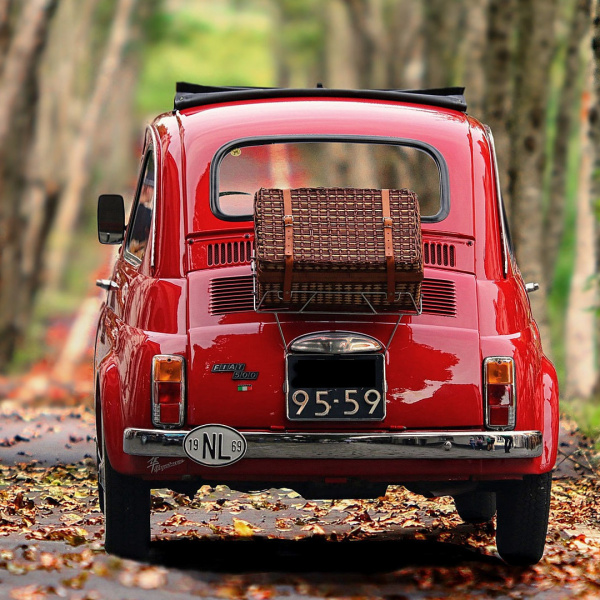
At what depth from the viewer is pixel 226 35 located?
211ft

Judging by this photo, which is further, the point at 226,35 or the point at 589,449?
the point at 226,35

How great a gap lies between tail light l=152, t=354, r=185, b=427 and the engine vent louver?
327 millimetres

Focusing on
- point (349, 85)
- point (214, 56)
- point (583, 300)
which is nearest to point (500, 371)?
point (583, 300)

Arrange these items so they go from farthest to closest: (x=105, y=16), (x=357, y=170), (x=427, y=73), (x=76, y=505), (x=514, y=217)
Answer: (x=105, y=16)
(x=357, y=170)
(x=427, y=73)
(x=514, y=217)
(x=76, y=505)

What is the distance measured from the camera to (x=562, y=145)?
25422mm

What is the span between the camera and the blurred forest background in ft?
60.4

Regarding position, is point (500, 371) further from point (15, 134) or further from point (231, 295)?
point (15, 134)

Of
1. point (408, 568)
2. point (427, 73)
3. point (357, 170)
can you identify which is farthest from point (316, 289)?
point (357, 170)

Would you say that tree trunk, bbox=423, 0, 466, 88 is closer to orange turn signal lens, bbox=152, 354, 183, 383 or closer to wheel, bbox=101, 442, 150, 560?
wheel, bbox=101, 442, 150, 560

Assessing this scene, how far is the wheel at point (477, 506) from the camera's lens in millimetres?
8969

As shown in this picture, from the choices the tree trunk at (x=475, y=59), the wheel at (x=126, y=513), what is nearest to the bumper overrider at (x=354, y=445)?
the wheel at (x=126, y=513)

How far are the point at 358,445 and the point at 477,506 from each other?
2370 millimetres

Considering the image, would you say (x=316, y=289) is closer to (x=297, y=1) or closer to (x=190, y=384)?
(x=190, y=384)

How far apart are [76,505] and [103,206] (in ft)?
6.88
